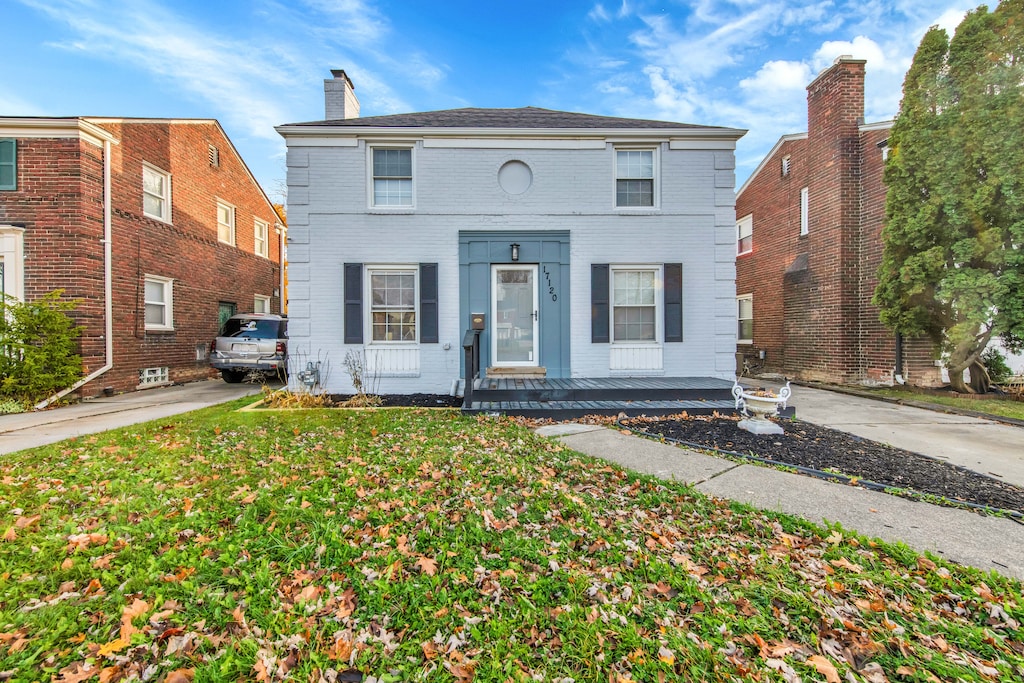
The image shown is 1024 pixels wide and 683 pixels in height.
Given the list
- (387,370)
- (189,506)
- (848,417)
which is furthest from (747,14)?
(189,506)

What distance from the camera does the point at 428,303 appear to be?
27.5 feet

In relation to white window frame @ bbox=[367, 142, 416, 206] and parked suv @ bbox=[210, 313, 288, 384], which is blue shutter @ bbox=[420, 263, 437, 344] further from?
parked suv @ bbox=[210, 313, 288, 384]

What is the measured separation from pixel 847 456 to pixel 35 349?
12.3 metres

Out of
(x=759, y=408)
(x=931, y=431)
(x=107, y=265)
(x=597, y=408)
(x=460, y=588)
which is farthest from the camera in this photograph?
(x=107, y=265)

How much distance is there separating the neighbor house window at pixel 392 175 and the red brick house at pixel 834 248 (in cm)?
959

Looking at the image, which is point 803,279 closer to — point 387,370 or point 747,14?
point 747,14

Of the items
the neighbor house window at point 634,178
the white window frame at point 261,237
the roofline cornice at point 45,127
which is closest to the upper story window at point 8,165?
the roofline cornice at point 45,127

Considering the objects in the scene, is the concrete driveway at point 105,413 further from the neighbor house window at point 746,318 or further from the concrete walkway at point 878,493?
the neighbor house window at point 746,318

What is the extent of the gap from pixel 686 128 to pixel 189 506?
9.50 metres

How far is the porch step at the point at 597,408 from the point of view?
21.4 ft

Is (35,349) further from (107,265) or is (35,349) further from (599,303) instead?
(599,303)

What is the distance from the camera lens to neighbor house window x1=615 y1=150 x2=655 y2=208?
8.61 m

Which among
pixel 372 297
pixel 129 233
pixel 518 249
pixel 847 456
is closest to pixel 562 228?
pixel 518 249

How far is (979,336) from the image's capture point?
7.58 m
